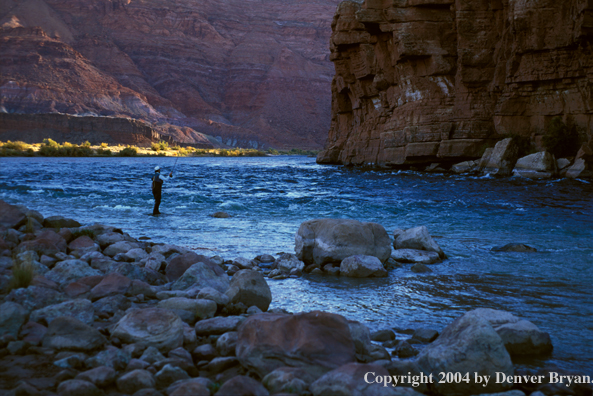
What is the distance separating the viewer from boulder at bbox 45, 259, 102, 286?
19.7 ft

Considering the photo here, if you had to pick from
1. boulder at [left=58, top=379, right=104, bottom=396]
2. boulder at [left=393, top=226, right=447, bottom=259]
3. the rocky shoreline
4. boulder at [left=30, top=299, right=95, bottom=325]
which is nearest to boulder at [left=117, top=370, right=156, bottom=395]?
the rocky shoreline

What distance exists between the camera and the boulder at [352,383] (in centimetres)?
327

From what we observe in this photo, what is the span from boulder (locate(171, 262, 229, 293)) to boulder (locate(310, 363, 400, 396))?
2940mm

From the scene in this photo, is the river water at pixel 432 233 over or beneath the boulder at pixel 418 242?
beneath

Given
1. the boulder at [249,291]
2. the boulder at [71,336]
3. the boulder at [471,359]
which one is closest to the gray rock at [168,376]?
the boulder at [71,336]

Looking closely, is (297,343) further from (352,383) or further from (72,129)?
(72,129)

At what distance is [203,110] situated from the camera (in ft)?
530

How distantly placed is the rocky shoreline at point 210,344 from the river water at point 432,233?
0.72m

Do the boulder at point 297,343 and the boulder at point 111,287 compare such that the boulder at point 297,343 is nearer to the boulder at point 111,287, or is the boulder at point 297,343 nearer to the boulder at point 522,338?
the boulder at point 522,338

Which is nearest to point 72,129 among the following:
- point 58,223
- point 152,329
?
point 58,223

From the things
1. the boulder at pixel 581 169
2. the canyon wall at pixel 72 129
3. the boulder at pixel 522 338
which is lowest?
the boulder at pixel 522 338

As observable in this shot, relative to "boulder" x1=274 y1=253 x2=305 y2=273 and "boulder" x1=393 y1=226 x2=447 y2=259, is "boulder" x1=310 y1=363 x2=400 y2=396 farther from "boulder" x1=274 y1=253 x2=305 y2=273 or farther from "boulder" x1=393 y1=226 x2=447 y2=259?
"boulder" x1=393 y1=226 x2=447 y2=259

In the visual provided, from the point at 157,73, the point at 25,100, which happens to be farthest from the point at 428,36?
the point at 157,73

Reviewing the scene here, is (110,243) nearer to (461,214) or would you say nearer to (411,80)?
(461,214)
